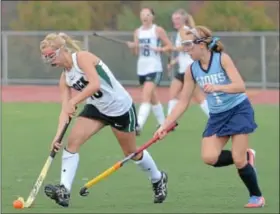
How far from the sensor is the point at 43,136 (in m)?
14.9

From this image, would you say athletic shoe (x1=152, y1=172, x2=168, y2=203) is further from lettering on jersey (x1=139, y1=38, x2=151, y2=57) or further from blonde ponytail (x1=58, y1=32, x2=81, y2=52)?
lettering on jersey (x1=139, y1=38, x2=151, y2=57)

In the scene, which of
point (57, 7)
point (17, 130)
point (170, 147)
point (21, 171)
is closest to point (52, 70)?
point (57, 7)

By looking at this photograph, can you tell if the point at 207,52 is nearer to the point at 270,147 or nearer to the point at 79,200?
the point at 79,200

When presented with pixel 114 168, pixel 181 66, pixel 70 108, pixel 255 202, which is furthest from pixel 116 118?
pixel 181 66

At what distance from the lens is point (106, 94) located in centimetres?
903

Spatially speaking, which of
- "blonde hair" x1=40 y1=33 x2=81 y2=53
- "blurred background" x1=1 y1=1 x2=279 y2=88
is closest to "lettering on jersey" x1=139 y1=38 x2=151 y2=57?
"blonde hair" x1=40 y1=33 x2=81 y2=53

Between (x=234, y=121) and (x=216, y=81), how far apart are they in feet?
1.33

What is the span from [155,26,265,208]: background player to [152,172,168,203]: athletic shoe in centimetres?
65

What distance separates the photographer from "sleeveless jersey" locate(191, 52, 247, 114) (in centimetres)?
877

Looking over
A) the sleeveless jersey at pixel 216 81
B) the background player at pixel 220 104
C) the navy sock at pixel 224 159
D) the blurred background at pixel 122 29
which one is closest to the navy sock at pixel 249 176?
the background player at pixel 220 104

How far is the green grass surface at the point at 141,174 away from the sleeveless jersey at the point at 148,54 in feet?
3.19

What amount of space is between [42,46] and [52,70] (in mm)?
17447

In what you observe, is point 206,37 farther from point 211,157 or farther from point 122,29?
point 122,29

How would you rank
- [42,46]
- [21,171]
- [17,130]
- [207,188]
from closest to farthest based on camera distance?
1. [42,46]
2. [207,188]
3. [21,171]
4. [17,130]
